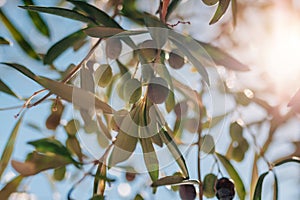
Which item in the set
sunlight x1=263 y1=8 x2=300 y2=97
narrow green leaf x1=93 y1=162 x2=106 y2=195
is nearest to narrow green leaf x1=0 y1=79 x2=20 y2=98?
narrow green leaf x1=93 y1=162 x2=106 y2=195

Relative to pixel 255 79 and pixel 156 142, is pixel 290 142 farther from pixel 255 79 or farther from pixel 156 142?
pixel 156 142

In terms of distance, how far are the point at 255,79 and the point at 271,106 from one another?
0.29 ft

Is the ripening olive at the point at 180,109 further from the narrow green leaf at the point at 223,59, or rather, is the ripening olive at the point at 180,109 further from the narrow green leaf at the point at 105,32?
the narrow green leaf at the point at 105,32

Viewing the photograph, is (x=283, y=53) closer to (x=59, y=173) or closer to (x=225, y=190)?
(x=225, y=190)

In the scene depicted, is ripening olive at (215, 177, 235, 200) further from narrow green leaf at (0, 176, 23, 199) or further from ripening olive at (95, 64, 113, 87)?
narrow green leaf at (0, 176, 23, 199)

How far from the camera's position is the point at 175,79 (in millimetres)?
980

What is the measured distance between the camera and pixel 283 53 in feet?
3.69

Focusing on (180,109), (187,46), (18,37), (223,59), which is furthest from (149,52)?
(18,37)

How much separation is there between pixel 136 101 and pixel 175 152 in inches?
3.4

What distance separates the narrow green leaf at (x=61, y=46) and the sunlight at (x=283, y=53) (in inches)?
15.9

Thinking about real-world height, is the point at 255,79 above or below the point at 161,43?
above

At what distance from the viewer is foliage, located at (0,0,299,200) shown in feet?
2.36

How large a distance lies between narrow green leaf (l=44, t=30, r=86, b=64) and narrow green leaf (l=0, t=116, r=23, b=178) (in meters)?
0.15

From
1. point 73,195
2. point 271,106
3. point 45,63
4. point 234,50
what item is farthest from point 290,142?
point 45,63
